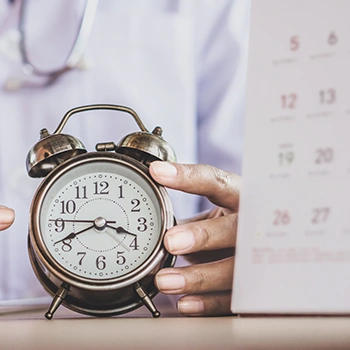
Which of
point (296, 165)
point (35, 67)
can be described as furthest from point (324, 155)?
point (35, 67)

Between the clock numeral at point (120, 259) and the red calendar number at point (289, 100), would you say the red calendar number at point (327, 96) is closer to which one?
the red calendar number at point (289, 100)

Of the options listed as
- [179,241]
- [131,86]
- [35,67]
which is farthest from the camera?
[131,86]

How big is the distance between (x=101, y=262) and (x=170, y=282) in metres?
0.08

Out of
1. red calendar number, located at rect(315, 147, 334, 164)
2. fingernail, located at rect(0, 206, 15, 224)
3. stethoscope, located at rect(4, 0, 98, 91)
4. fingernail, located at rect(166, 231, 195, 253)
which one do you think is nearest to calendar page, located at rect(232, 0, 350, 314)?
red calendar number, located at rect(315, 147, 334, 164)

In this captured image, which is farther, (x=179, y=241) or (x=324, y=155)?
(x=179, y=241)

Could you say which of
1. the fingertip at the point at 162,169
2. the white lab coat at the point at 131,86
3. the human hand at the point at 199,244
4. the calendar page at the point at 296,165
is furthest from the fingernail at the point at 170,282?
the white lab coat at the point at 131,86

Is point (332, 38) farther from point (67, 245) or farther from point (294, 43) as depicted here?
point (67, 245)

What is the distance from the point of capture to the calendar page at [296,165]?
412 mm

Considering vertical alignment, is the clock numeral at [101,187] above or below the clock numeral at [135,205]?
above

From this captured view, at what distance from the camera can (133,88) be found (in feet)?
4.05

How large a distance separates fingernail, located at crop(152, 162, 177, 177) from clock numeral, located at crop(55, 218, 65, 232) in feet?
0.38

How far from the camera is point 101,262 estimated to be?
646 mm

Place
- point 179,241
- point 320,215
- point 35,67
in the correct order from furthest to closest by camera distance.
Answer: point 35,67 < point 179,241 < point 320,215

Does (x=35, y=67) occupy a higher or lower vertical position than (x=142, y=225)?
higher
